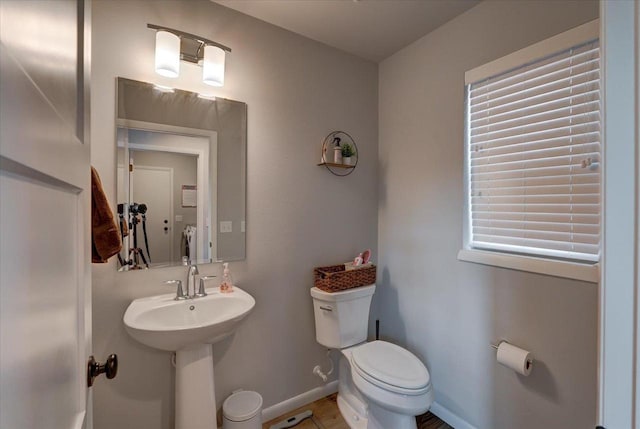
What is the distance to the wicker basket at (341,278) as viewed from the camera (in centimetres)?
178

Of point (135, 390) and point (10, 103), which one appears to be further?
A: point (135, 390)

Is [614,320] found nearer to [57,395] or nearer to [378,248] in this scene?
[57,395]

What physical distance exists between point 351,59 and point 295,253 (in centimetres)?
151

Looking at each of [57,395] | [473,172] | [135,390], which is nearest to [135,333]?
[135,390]

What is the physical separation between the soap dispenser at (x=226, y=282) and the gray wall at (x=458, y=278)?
120 centimetres

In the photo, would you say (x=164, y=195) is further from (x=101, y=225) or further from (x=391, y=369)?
(x=391, y=369)

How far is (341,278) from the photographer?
1.81 metres

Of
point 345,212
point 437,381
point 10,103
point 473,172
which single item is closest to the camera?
point 10,103

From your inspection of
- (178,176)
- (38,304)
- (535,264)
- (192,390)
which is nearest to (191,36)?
(178,176)

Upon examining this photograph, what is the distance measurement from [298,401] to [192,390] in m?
0.81

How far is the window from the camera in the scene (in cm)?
122

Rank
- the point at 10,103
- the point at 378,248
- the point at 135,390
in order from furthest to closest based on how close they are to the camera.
Result: the point at 378,248
the point at 135,390
the point at 10,103

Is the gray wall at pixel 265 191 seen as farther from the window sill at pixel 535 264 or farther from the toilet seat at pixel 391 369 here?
the window sill at pixel 535 264

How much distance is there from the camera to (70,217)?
560 millimetres
